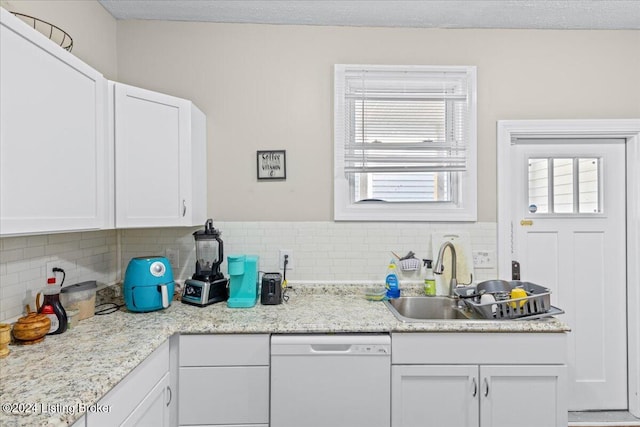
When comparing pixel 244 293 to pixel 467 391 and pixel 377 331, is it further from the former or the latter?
pixel 467 391

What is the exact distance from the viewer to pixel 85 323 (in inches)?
65.3

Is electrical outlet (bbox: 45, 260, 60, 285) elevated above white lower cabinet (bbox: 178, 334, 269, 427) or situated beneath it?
elevated above

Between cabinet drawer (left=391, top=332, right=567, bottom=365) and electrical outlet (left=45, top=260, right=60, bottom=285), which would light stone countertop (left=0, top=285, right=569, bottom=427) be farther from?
electrical outlet (left=45, top=260, right=60, bottom=285)

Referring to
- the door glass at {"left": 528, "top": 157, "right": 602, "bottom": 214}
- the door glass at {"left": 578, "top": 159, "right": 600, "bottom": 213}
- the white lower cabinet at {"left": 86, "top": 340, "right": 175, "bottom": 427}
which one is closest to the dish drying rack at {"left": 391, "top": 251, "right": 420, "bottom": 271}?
the door glass at {"left": 528, "top": 157, "right": 602, "bottom": 214}

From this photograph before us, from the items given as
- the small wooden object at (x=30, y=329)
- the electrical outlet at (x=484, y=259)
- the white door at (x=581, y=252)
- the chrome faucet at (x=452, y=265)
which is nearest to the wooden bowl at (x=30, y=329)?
the small wooden object at (x=30, y=329)

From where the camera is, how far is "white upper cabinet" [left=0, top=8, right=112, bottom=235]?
1.10 meters

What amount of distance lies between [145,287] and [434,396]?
1.53 metres

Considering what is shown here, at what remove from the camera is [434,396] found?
1676 mm

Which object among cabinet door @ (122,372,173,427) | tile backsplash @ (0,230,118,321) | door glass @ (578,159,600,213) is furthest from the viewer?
door glass @ (578,159,600,213)

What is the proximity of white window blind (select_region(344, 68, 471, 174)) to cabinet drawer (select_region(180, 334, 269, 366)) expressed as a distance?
3.95 feet

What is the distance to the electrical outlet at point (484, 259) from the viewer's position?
2273mm

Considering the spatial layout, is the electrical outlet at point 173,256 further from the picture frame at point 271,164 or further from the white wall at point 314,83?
the picture frame at point 271,164

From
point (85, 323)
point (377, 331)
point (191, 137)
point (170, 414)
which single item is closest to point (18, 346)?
point (85, 323)

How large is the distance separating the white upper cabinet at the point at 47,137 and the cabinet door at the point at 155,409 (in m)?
0.74
